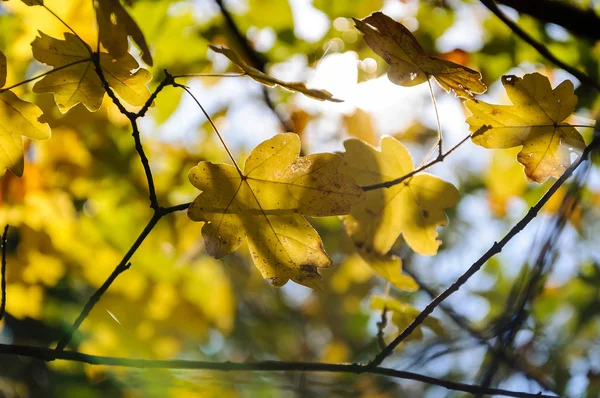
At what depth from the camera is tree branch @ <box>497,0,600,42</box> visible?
2.87 feet

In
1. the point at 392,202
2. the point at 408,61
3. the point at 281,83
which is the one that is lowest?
the point at 392,202

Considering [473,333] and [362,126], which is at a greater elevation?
[362,126]

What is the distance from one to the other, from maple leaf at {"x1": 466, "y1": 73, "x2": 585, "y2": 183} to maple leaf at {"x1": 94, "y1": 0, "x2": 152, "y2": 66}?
0.57 meters

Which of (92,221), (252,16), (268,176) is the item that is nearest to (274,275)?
(268,176)

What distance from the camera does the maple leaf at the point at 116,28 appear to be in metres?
0.82

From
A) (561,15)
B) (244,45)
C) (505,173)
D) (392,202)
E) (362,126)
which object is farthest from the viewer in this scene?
(505,173)

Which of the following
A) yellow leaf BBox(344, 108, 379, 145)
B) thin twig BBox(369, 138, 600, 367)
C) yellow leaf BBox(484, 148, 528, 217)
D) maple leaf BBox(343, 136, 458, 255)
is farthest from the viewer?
yellow leaf BBox(484, 148, 528, 217)

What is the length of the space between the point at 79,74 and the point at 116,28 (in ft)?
0.45

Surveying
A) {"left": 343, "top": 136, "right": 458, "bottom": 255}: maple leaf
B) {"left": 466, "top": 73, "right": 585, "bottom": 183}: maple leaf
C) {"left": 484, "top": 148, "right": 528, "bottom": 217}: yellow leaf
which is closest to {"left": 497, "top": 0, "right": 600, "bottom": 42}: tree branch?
{"left": 466, "top": 73, "right": 585, "bottom": 183}: maple leaf

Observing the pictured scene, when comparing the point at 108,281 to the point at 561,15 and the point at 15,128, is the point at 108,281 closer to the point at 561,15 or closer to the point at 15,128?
the point at 15,128

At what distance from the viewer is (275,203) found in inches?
36.3

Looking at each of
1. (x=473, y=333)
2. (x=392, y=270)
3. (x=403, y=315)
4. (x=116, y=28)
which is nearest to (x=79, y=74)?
(x=116, y=28)

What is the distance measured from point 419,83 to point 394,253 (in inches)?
16.0

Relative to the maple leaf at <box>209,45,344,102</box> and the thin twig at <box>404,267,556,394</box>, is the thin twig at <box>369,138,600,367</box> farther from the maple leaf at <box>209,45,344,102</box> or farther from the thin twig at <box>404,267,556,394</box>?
the thin twig at <box>404,267,556,394</box>
